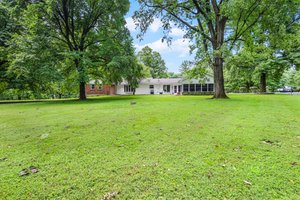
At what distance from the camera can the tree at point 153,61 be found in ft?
170

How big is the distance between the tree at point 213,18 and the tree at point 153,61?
35650 millimetres

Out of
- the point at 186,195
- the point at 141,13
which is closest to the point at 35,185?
the point at 186,195

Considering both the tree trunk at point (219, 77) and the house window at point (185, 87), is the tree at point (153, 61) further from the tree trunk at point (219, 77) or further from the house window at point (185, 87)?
the tree trunk at point (219, 77)

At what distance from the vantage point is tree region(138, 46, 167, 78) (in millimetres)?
51941

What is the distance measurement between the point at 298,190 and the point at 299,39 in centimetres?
2298

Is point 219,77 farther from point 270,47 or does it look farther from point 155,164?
point 155,164

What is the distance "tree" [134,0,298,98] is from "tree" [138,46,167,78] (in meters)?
35.6

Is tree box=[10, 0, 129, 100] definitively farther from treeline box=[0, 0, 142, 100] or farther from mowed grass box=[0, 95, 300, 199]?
mowed grass box=[0, 95, 300, 199]

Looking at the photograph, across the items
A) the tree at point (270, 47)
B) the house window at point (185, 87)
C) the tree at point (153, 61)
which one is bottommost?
the house window at point (185, 87)

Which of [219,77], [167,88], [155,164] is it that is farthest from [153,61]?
[155,164]

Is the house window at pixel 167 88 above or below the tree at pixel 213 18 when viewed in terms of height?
below

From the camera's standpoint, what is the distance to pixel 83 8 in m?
15.8

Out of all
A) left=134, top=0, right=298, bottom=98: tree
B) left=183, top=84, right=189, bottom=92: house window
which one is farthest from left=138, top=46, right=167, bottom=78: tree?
left=134, top=0, right=298, bottom=98: tree

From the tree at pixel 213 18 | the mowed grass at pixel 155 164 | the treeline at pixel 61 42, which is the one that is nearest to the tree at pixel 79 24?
the treeline at pixel 61 42
